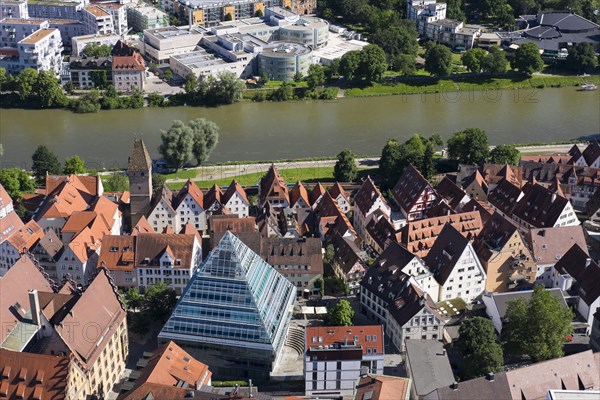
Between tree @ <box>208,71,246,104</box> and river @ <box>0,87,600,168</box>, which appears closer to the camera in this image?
river @ <box>0,87,600,168</box>

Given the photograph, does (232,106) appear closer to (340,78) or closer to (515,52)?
(340,78)

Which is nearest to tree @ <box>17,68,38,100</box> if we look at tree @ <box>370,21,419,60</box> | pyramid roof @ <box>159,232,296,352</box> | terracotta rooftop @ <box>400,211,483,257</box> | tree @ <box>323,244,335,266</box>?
tree @ <box>370,21,419,60</box>

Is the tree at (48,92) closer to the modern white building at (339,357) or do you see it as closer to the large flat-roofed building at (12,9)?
the large flat-roofed building at (12,9)

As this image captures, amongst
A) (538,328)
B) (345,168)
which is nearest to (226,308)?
(538,328)

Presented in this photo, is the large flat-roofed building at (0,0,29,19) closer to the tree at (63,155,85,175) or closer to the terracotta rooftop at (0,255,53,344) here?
the tree at (63,155,85,175)

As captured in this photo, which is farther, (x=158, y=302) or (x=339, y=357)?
(x=158, y=302)

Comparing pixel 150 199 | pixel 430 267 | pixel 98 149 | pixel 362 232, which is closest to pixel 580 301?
pixel 430 267

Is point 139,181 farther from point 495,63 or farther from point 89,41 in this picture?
point 495,63

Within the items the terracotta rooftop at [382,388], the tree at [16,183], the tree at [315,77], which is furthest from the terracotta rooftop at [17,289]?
the tree at [315,77]
